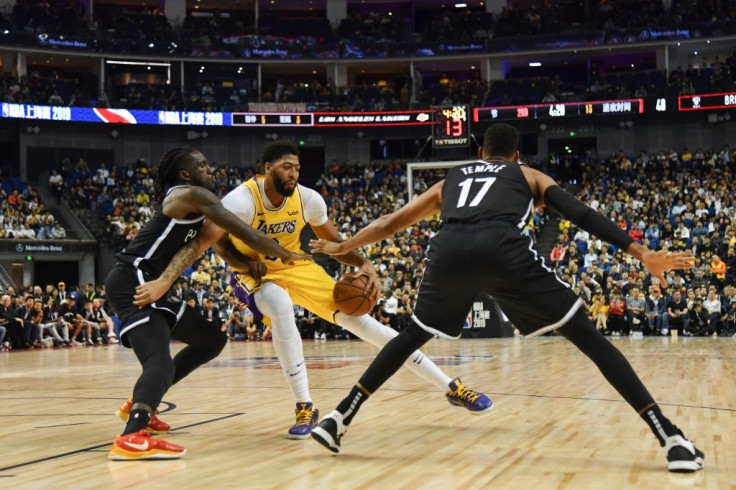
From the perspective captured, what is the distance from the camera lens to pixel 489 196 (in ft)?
15.9

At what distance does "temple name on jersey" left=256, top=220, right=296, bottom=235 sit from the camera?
5.96m

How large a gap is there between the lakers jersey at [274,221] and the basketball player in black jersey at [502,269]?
3.99 feet

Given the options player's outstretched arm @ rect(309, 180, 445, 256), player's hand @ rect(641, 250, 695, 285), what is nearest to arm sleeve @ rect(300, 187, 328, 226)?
player's outstretched arm @ rect(309, 180, 445, 256)

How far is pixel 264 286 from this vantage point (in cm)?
585

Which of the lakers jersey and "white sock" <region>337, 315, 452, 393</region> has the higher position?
the lakers jersey

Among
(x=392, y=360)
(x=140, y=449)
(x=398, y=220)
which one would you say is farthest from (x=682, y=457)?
(x=140, y=449)

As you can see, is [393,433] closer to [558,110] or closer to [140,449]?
[140,449]

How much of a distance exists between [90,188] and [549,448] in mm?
30052

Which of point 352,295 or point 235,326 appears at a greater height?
point 352,295

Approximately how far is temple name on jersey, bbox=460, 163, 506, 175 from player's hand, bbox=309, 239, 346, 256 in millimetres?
971

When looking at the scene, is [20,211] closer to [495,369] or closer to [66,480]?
[495,369]

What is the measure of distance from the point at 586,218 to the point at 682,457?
1241mm

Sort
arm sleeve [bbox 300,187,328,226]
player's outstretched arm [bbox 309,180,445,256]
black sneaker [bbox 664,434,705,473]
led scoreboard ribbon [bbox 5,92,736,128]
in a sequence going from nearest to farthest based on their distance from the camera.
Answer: black sneaker [bbox 664,434,705,473]
player's outstretched arm [bbox 309,180,445,256]
arm sleeve [bbox 300,187,328,226]
led scoreboard ribbon [bbox 5,92,736,128]

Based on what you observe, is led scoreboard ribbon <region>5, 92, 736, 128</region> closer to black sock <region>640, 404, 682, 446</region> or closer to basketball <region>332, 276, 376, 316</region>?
basketball <region>332, 276, 376, 316</region>
